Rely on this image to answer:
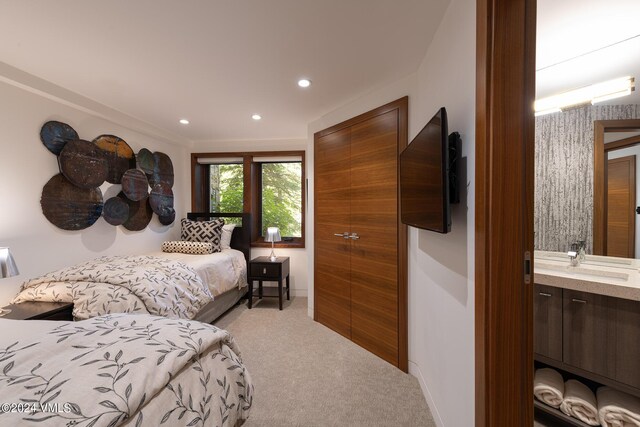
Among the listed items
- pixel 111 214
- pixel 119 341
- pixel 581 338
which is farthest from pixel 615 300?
pixel 111 214

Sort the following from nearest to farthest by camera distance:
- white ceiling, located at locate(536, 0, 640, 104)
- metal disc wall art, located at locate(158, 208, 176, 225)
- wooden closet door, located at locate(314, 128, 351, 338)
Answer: white ceiling, located at locate(536, 0, 640, 104), wooden closet door, located at locate(314, 128, 351, 338), metal disc wall art, located at locate(158, 208, 176, 225)

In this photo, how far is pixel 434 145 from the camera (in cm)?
122

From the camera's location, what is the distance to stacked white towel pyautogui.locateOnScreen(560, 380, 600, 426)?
1.42 m

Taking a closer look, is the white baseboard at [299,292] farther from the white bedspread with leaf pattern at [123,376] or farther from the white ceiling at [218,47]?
the white bedspread with leaf pattern at [123,376]

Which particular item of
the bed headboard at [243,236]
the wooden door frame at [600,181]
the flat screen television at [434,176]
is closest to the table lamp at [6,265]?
the bed headboard at [243,236]

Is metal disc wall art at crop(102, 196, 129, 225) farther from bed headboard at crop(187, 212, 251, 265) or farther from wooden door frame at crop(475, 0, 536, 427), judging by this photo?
wooden door frame at crop(475, 0, 536, 427)

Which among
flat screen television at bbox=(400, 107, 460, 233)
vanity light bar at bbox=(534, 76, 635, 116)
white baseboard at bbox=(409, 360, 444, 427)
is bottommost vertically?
white baseboard at bbox=(409, 360, 444, 427)

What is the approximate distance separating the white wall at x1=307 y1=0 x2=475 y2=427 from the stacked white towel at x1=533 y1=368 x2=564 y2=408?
63 cm

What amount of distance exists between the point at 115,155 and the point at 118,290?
194 cm

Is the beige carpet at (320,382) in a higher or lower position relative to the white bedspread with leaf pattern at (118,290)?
lower

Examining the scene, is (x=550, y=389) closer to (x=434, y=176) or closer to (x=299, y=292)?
(x=434, y=176)

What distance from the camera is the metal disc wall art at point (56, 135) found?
2289mm

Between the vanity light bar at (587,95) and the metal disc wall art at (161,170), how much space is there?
4086 mm

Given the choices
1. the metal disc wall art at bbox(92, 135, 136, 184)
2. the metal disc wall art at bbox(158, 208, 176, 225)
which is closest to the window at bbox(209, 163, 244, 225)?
the metal disc wall art at bbox(158, 208, 176, 225)
